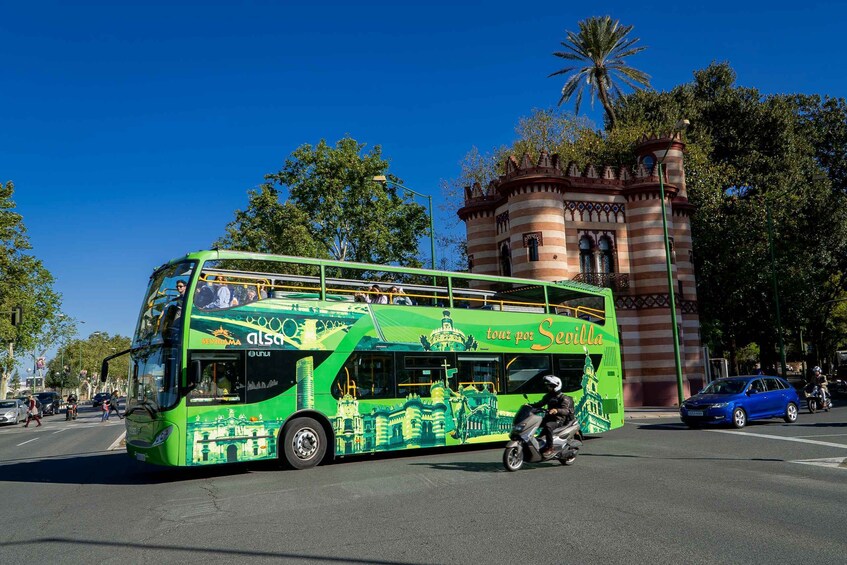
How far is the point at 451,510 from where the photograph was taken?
7879 mm

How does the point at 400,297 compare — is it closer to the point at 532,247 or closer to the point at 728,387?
the point at 728,387

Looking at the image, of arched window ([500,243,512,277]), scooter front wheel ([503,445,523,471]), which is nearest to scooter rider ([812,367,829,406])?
arched window ([500,243,512,277])

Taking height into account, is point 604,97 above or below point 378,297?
above

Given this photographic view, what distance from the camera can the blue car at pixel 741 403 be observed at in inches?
703

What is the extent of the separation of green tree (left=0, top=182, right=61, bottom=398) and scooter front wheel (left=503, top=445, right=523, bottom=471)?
129 feet

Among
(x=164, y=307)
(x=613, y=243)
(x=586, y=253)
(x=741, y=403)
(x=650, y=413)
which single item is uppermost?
(x=613, y=243)

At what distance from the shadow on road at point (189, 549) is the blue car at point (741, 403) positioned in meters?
14.6

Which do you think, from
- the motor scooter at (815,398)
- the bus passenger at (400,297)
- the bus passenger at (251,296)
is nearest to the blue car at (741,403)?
the motor scooter at (815,398)

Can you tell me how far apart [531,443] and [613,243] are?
20568 mm

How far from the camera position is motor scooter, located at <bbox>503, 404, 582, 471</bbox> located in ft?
36.6

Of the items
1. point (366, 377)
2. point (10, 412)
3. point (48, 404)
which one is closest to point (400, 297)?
point (366, 377)

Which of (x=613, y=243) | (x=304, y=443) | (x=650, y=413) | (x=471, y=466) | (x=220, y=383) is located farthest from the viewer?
(x=613, y=243)

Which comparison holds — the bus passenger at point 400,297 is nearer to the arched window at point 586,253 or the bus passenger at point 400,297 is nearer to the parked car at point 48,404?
the arched window at point 586,253

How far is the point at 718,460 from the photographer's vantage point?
39.2ft
